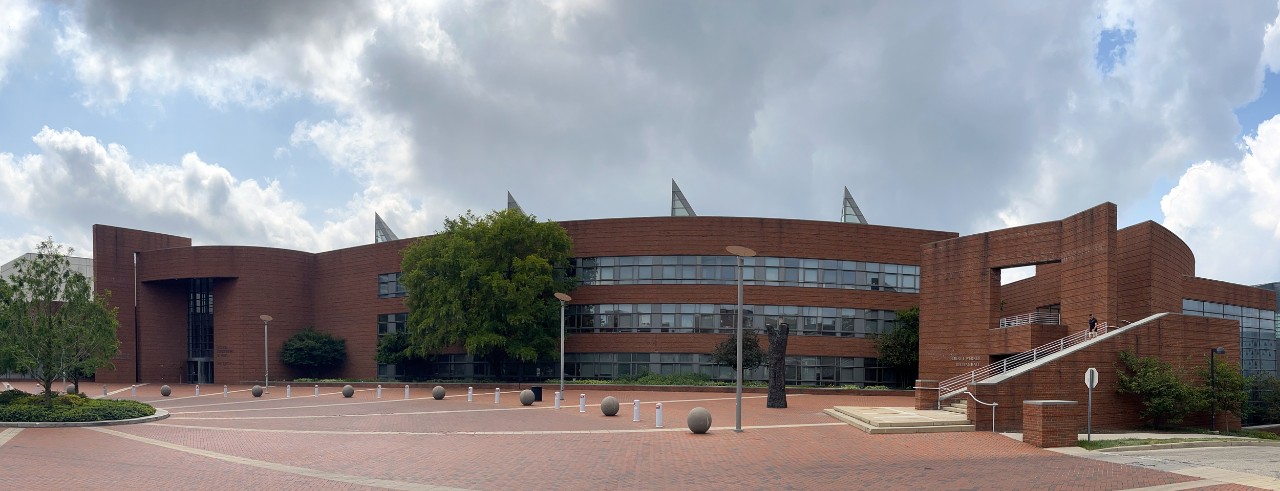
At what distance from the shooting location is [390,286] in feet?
195

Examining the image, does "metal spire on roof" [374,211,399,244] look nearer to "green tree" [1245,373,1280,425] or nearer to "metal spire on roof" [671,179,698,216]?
"metal spire on roof" [671,179,698,216]

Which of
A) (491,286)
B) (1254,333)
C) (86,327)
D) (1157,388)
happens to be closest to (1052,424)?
(1157,388)

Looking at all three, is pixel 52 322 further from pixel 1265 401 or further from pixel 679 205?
pixel 1265 401

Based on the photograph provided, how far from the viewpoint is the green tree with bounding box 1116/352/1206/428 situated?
84.0 ft

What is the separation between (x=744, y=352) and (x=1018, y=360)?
15.8m

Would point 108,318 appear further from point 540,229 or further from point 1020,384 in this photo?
point 1020,384

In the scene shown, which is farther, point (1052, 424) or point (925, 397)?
point (925, 397)

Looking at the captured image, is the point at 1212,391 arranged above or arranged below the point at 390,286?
below

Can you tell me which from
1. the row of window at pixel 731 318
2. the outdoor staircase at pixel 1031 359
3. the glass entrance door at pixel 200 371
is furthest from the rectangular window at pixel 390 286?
the outdoor staircase at pixel 1031 359

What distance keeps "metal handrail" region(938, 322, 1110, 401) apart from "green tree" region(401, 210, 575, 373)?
22.6 meters

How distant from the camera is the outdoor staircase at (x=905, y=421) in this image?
77.0ft

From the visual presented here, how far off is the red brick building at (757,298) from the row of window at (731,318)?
0.09 m

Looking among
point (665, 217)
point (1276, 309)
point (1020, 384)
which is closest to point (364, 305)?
point (665, 217)

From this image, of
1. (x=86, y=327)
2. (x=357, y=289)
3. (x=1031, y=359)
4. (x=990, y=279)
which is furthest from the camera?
(x=357, y=289)
